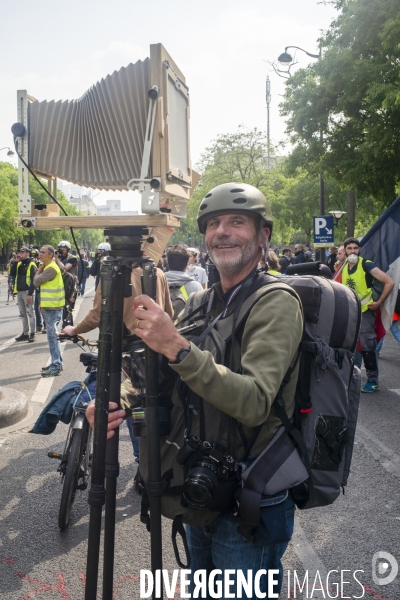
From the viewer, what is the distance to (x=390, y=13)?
15320 mm

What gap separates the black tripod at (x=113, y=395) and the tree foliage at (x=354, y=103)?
533 inches

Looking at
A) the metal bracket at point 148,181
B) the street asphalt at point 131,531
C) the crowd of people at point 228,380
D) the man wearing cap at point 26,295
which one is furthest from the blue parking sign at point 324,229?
the metal bracket at point 148,181

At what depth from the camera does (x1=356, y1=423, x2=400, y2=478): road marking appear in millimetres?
4988

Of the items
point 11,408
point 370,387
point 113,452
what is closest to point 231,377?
point 113,452

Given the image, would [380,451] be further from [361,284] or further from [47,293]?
[47,293]

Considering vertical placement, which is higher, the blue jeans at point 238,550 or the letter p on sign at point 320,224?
the letter p on sign at point 320,224

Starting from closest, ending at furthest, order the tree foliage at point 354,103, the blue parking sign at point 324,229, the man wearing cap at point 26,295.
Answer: the man wearing cap at point 26,295
the tree foliage at point 354,103
the blue parking sign at point 324,229

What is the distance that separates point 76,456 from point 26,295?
941 cm

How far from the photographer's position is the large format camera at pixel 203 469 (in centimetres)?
181

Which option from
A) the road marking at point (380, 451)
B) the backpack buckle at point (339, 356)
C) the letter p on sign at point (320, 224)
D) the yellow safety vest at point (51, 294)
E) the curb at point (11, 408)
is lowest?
the road marking at point (380, 451)

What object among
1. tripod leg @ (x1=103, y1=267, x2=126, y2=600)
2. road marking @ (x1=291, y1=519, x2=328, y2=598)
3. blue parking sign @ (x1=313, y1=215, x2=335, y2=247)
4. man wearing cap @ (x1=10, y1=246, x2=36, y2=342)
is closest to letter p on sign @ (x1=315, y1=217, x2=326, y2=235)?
blue parking sign @ (x1=313, y1=215, x2=335, y2=247)

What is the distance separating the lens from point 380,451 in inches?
212

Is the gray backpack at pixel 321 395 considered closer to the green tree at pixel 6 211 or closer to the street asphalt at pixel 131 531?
the street asphalt at pixel 131 531

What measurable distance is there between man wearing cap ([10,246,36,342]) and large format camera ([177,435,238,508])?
11.0 meters
